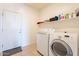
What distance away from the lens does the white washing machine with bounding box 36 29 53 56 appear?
1.69 metres

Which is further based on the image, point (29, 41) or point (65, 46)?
point (29, 41)

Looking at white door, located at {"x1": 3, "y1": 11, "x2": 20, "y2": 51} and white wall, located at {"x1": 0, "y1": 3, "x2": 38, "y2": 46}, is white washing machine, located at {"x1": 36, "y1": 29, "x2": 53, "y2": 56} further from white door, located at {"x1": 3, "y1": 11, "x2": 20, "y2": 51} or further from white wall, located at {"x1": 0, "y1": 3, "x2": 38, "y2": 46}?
white door, located at {"x1": 3, "y1": 11, "x2": 20, "y2": 51}

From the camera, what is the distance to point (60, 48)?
1.46 meters

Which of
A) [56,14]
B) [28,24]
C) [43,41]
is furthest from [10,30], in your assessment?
[56,14]

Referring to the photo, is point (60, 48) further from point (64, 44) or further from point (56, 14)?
point (56, 14)

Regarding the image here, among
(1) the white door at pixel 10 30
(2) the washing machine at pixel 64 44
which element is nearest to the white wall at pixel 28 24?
(1) the white door at pixel 10 30

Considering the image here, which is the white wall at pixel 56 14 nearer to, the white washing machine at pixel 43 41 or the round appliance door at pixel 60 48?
the white washing machine at pixel 43 41

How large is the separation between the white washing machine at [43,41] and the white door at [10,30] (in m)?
0.48

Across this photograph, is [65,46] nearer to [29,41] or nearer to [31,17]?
[29,41]

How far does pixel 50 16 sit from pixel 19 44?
2.97ft

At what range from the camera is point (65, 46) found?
1.33 meters

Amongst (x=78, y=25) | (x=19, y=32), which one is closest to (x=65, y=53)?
(x=78, y=25)

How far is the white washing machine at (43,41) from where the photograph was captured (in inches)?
66.6

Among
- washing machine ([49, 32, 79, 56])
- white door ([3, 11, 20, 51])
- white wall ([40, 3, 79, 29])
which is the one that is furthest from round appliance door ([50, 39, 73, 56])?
white door ([3, 11, 20, 51])
